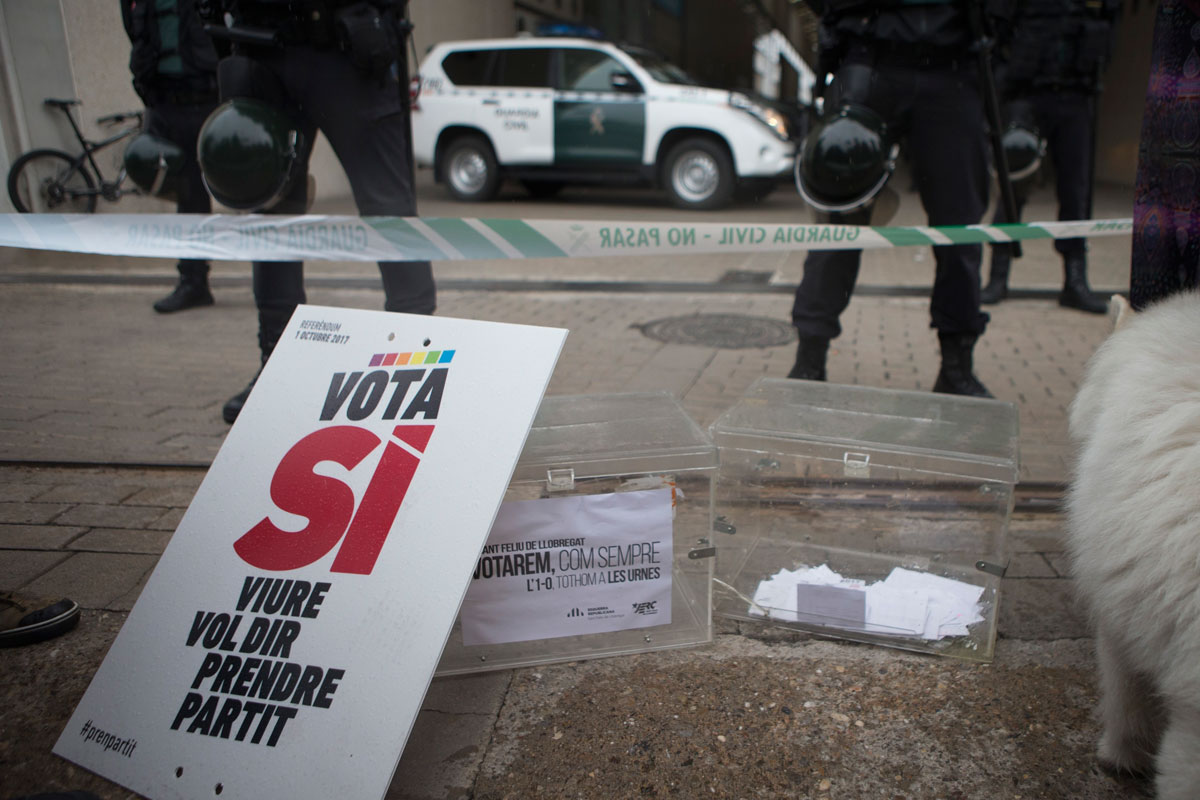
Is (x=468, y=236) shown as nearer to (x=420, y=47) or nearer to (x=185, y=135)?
(x=185, y=135)

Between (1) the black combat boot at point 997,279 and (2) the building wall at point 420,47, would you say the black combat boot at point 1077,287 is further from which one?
(2) the building wall at point 420,47

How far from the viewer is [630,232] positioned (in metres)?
3.03

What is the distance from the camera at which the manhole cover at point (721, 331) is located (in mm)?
5043

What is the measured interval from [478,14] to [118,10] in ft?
19.4

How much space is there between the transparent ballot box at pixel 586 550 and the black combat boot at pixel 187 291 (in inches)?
177

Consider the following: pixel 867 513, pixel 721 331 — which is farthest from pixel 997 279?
pixel 867 513

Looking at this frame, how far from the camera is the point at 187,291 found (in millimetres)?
5684

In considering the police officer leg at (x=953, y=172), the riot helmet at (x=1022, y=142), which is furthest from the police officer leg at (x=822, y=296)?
the riot helmet at (x=1022, y=142)

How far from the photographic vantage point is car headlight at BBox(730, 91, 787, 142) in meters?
10.7

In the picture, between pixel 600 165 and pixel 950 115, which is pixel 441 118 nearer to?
pixel 600 165

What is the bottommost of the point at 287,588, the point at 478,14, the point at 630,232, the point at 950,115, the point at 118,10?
the point at 287,588

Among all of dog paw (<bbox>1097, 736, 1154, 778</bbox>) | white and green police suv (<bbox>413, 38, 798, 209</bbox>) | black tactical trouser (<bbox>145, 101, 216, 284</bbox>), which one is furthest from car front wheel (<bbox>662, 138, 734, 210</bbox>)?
dog paw (<bbox>1097, 736, 1154, 778</bbox>)

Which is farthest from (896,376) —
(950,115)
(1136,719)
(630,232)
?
(1136,719)

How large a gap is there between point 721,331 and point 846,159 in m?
2.16
